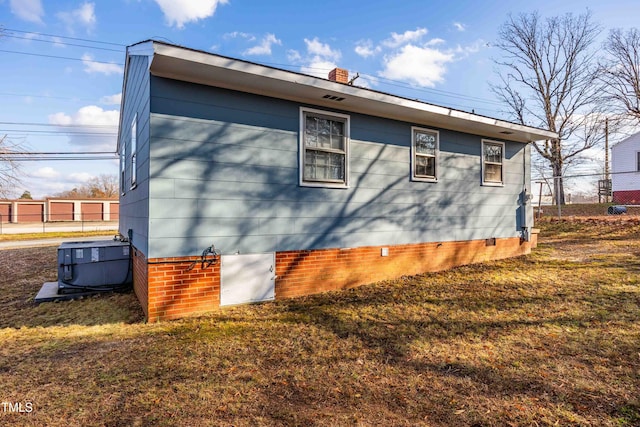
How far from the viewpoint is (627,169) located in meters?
20.9

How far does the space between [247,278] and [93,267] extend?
305 cm

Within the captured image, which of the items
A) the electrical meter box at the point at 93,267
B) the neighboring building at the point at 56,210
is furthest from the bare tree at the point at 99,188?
the electrical meter box at the point at 93,267

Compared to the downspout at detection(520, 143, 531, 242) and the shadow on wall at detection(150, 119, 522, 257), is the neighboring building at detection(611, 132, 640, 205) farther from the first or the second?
the shadow on wall at detection(150, 119, 522, 257)

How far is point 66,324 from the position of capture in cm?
441

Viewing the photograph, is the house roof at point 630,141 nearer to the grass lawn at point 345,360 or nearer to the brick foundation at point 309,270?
the brick foundation at point 309,270

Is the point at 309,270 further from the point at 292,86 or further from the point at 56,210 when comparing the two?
the point at 56,210

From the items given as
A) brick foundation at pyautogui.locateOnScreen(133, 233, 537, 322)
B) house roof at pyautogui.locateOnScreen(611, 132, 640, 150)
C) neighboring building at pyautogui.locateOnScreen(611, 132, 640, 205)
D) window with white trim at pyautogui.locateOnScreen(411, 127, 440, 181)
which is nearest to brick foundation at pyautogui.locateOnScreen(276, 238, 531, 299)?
brick foundation at pyautogui.locateOnScreen(133, 233, 537, 322)

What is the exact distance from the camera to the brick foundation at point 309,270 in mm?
4406

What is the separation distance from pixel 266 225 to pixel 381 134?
2.92 metres

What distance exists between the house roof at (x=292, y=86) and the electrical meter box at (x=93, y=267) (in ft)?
11.2

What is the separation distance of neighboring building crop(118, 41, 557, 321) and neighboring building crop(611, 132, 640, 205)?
18656mm

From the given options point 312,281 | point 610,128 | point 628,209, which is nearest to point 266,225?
point 312,281

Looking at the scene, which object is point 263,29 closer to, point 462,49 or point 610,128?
point 462,49

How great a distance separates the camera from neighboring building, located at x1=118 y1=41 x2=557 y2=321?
443 centimetres
